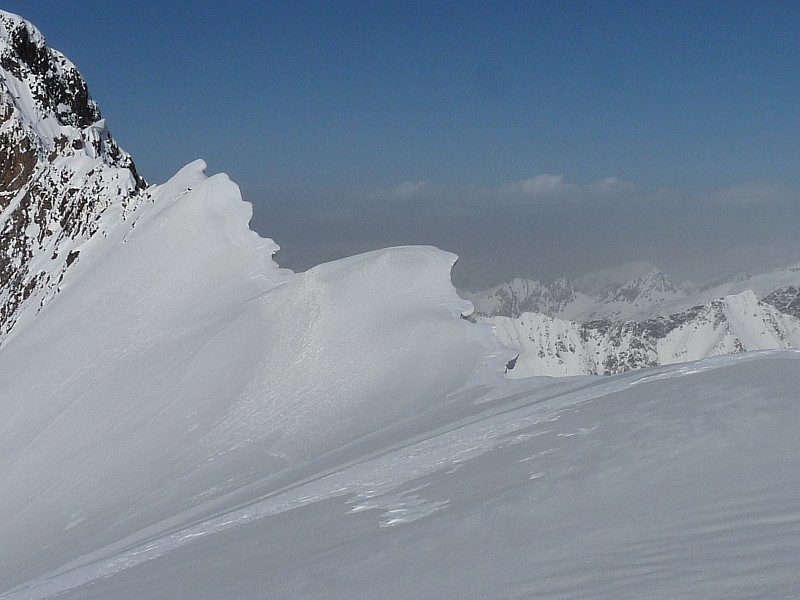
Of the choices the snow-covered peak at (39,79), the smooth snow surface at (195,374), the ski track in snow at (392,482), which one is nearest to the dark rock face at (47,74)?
the snow-covered peak at (39,79)

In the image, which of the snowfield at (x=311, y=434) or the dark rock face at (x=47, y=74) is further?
the dark rock face at (x=47, y=74)

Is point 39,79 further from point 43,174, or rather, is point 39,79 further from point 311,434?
point 311,434

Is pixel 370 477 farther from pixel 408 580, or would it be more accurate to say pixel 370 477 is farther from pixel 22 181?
pixel 22 181

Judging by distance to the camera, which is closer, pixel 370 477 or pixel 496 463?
pixel 496 463

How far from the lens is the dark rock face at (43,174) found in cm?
3044

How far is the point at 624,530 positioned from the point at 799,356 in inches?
230

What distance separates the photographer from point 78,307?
25109 mm

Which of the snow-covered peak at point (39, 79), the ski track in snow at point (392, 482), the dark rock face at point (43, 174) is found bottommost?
the ski track in snow at point (392, 482)

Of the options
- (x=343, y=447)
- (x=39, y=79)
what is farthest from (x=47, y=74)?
(x=343, y=447)

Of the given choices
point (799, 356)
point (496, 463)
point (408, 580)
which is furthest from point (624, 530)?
point (799, 356)

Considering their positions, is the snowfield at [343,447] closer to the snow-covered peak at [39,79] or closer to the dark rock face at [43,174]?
the dark rock face at [43,174]

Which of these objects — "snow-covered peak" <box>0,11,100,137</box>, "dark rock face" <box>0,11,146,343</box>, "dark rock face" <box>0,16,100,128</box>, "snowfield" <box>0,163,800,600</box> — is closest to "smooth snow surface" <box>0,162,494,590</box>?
"snowfield" <box>0,163,800,600</box>

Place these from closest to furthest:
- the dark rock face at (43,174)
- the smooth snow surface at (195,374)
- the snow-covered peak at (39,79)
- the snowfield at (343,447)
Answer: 1. the snowfield at (343,447)
2. the smooth snow surface at (195,374)
3. the dark rock face at (43,174)
4. the snow-covered peak at (39,79)

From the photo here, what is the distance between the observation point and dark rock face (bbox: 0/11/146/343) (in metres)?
30.4
